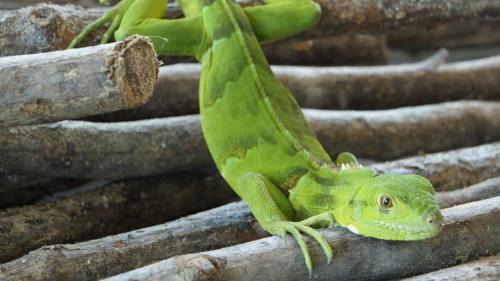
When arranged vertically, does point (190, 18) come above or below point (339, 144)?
above

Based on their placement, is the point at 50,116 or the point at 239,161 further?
the point at 239,161

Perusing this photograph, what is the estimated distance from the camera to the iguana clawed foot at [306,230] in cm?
224

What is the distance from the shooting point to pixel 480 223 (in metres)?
2.48

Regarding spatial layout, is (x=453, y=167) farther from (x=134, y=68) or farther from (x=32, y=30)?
(x=32, y=30)

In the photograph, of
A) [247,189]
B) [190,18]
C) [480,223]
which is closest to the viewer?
[480,223]

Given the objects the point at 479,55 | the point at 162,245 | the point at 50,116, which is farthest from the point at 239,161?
the point at 479,55

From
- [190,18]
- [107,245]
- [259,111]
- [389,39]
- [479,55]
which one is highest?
[190,18]

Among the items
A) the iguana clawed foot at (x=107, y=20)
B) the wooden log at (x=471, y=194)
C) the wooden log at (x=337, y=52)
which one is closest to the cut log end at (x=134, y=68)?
the iguana clawed foot at (x=107, y=20)

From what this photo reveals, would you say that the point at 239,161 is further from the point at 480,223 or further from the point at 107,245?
the point at 480,223

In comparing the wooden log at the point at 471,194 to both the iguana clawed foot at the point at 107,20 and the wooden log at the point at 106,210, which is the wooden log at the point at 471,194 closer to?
the wooden log at the point at 106,210

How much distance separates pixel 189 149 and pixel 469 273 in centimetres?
155

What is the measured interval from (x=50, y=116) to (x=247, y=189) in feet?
3.00

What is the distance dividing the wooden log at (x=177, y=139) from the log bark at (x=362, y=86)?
0.26 metres

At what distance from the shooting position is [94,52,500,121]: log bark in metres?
3.69
